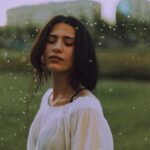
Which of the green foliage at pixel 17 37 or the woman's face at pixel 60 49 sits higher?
the woman's face at pixel 60 49

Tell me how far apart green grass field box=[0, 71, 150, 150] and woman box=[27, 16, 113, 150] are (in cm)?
131

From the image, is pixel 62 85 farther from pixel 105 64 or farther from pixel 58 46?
pixel 105 64

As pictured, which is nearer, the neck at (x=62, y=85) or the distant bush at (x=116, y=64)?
the neck at (x=62, y=85)

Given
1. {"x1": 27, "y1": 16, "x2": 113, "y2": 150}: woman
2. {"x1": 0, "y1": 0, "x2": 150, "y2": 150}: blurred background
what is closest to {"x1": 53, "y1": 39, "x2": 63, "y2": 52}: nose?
{"x1": 27, "y1": 16, "x2": 113, "y2": 150}: woman

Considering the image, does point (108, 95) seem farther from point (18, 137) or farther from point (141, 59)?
point (18, 137)

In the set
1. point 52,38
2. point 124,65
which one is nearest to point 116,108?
point 124,65

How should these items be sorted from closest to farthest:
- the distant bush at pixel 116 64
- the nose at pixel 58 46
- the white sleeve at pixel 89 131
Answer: the white sleeve at pixel 89 131, the nose at pixel 58 46, the distant bush at pixel 116 64

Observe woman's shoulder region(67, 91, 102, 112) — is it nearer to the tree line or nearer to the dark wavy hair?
the dark wavy hair

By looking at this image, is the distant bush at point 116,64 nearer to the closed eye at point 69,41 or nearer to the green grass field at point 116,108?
the green grass field at point 116,108

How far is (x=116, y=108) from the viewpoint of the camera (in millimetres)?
2656

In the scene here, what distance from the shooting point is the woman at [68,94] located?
1.15 meters

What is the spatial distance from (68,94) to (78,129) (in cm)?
11

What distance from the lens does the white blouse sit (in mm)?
1144

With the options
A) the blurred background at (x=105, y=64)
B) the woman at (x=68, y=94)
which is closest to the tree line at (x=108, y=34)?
the blurred background at (x=105, y=64)
